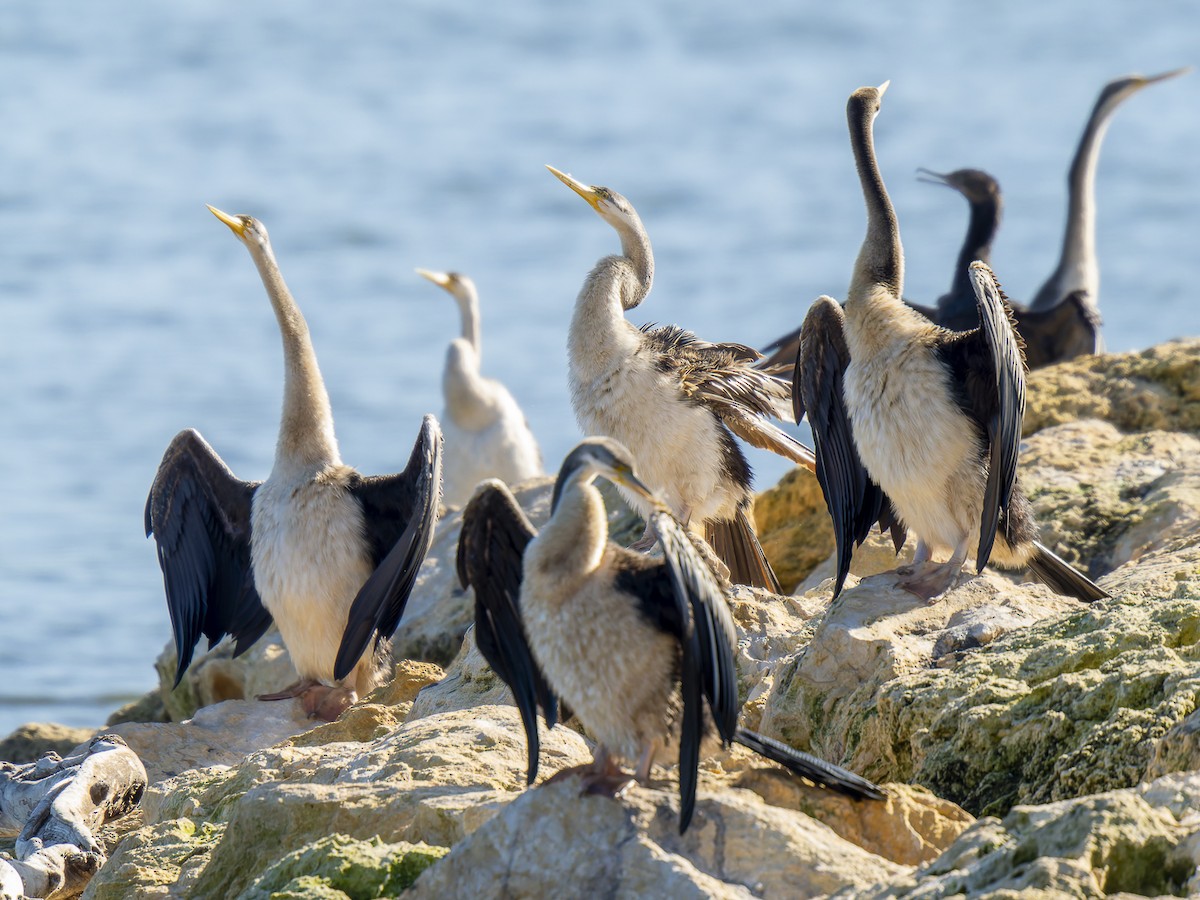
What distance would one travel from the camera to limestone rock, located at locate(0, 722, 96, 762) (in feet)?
29.8

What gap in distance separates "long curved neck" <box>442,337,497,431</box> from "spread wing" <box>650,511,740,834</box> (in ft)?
33.9

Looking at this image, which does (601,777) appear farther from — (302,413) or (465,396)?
(465,396)

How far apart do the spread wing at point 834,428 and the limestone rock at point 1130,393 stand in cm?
283

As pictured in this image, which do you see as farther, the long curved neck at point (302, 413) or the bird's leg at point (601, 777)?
the long curved neck at point (302, 413)

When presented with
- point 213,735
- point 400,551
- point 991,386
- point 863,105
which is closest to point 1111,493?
point 991,386

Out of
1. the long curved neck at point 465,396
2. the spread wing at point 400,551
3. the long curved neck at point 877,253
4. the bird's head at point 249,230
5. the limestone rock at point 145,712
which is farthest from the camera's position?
the long curved neck at point 465,396

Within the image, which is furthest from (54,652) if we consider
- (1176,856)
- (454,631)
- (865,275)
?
(1176,856)

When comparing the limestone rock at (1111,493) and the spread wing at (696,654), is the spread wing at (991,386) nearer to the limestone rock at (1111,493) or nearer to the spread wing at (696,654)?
the limestone rock at (1111,493)

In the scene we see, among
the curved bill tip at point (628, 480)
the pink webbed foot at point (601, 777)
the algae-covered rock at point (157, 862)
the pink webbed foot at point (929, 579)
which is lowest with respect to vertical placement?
the algae-covered rock at point (157, 862)

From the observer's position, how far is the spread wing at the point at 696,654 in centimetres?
415

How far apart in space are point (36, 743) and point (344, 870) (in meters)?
5.31

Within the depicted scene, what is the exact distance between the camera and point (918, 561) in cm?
640

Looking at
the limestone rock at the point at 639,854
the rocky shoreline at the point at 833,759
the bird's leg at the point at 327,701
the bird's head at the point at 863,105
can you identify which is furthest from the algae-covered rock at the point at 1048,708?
the bird's leg at the point at 327,701

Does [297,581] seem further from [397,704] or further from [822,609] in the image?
[822,609]
